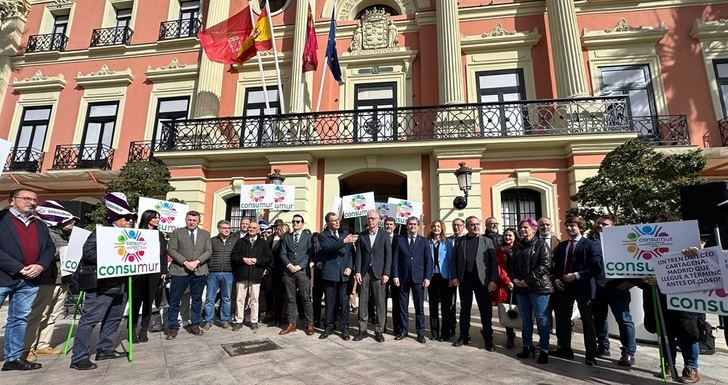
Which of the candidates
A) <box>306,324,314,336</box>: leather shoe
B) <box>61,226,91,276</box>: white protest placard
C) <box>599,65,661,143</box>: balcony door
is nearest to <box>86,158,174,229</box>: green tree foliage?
<box>61,226,91,276</box>: white protest placard

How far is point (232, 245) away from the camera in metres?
6.46

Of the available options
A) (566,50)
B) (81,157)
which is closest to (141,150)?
(81,157)

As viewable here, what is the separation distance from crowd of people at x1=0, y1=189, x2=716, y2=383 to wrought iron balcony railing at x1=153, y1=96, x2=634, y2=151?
5072 mm

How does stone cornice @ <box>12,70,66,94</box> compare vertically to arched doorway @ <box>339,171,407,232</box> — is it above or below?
above

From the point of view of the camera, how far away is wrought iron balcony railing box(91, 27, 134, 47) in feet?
51.4

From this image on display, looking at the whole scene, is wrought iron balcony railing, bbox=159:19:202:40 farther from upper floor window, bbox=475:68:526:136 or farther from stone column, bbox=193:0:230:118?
upper floor window, bbox=475:68:526:136

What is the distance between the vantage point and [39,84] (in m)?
15.5

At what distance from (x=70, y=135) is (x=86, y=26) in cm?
506

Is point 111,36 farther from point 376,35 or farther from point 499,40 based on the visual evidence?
point 499,40

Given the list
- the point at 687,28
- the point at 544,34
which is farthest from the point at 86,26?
the point at 687,28

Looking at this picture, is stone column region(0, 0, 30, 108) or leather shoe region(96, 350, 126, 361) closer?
leather shoe region(96, 350, 126, 361)

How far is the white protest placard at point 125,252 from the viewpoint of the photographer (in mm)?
4199

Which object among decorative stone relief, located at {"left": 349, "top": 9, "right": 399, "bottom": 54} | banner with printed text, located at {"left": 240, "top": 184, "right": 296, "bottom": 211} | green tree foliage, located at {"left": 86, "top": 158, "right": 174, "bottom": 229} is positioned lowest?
banner with printed text, located at {"left": 240, "top": 184, "right": 296, "bottom": 211}

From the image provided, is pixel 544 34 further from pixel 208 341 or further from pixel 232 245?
pixel 208 341
